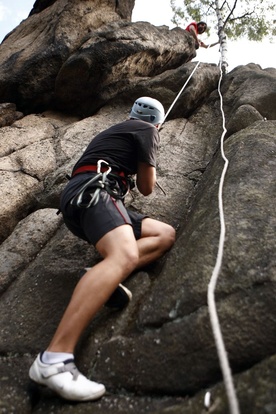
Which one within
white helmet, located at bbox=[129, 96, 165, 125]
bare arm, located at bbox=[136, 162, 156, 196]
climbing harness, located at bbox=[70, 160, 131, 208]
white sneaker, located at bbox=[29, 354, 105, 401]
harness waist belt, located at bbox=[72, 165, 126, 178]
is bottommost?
white sneaker, located at bbox=[29, 354, 105, 401]

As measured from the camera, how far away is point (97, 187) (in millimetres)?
3520

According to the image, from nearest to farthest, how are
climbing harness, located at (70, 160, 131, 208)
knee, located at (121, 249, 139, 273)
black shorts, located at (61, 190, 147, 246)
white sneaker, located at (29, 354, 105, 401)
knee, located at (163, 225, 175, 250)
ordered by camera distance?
white sneaker, located at (29, 354, 105, 401), knee, located at (121, 249, 139, 273), black shorts, located at (61, 190, 147, 246), climbing harness, located at (70, 160, 131, 208), knee, located at (163, 225, 175, 250)

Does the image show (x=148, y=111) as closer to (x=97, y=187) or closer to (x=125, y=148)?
(x=125, y=148)

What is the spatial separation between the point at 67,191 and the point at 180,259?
4.28ft

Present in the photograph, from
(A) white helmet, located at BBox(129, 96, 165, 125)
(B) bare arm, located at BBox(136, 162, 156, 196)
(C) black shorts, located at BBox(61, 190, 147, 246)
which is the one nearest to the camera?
(C) black shorts, located at BBox(61, 190, 147, 246)

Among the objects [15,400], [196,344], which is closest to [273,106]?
[196,344]

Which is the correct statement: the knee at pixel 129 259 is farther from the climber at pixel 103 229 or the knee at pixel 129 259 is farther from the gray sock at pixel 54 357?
the gray sock at pixel 54 357

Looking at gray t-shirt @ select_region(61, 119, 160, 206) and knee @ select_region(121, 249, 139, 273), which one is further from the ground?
gray t-shirt @ select_region(61, 119, 160, 206)

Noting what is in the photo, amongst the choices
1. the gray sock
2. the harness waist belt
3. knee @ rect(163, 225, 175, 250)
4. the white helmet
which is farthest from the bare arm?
the gray sock

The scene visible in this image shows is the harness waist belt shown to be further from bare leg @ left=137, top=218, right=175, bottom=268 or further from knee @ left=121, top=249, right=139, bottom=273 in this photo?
knee @ left=121, top=249, right=139, bottom=273

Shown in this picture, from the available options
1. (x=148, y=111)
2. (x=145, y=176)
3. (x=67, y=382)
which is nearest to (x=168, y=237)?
(x=145, y=176)

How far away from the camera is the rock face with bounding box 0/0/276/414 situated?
2.67m

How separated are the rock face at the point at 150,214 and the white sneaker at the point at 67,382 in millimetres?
90

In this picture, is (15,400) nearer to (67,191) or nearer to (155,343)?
(155,343)
